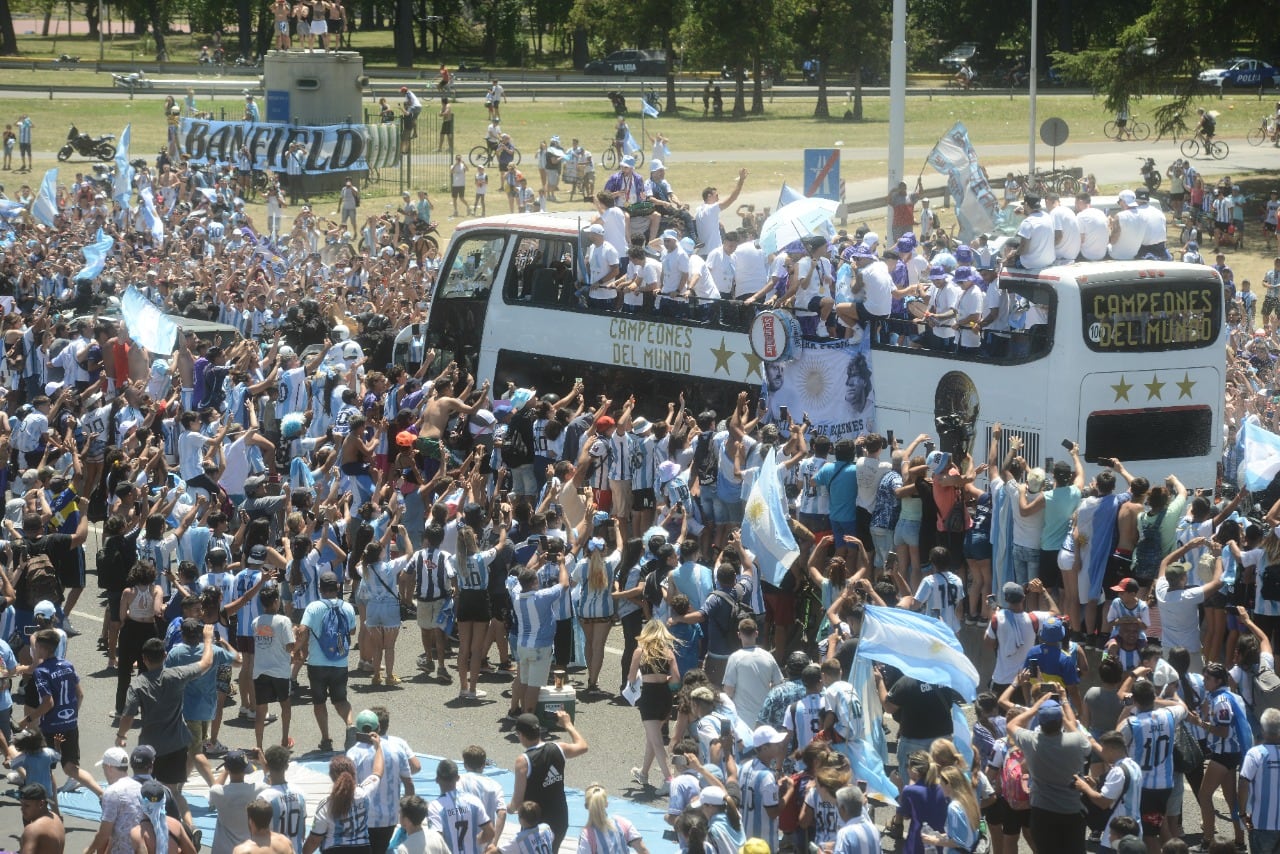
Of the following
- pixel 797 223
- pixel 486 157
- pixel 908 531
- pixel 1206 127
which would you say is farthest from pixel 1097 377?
pixel 1206 127

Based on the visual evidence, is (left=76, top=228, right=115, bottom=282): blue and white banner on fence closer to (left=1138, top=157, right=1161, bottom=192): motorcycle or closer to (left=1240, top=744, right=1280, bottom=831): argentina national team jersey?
(left=1240, top=744, right=1280, bottom=831): argentina national team jersey

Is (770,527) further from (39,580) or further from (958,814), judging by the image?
(39,580)

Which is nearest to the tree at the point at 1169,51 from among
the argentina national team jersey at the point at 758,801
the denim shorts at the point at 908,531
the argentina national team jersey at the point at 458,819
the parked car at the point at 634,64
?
the denim shorts at the point at 908,531

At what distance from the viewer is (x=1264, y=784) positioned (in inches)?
359

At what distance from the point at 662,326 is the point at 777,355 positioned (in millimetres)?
1514

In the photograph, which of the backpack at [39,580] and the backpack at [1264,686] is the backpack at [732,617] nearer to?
the backpack at [1264,686]

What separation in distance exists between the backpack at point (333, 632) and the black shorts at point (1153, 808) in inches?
202

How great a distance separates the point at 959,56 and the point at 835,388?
205 ft

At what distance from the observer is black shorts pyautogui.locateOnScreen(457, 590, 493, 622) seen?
12492mm

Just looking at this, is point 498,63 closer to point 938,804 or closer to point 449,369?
point 449,369

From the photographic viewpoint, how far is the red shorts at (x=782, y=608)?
505 inches

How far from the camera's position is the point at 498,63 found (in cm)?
8506

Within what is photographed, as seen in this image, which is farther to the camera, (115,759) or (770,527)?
(770,527)

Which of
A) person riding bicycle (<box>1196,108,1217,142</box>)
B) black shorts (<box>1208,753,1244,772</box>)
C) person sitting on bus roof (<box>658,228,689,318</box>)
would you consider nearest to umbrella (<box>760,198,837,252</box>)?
person sitting on bus roof (<box>658,228,689,318</box>)
